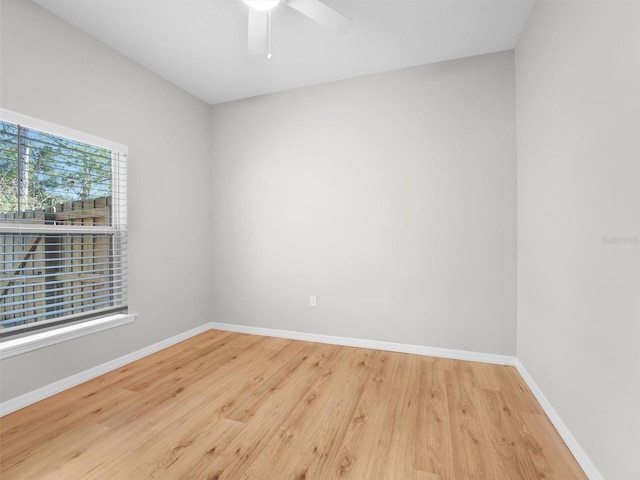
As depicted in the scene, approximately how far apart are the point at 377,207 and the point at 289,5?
168cm

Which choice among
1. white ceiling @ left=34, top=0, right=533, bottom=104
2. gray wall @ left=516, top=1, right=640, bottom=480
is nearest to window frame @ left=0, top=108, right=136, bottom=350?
white ceiling @ left=34, top=0, right=533, bottom=104

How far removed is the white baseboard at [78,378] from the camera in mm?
1793

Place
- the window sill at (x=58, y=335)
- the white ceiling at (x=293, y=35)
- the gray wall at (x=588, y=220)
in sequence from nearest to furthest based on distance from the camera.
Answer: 1. the gray wall at (x=588, y=220)
2. the window sill at (x=58, y=335)
3. the white ceiling at (x=293, y=35)

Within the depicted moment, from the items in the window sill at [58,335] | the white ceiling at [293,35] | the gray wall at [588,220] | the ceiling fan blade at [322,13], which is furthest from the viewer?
the white ceiling at [293,35]

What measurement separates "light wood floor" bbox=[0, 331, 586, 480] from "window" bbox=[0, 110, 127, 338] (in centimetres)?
62

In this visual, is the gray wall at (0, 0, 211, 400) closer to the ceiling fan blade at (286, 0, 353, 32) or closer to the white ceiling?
the white ceiling

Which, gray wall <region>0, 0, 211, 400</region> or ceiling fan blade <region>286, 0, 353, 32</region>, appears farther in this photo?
gray wall <region>0, 0, 211, 400</region>

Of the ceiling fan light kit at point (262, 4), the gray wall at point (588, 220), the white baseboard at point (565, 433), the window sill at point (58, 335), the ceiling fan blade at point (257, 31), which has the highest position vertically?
the ceiling fan light kit at point (262, 4)

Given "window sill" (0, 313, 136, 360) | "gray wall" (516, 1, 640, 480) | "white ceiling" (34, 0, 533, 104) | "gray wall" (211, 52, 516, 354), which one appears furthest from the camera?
"gray wall" (211, 52, 516, 354)

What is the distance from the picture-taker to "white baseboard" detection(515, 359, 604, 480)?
1281 mm

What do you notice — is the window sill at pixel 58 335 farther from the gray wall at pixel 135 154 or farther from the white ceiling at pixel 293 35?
the white ceiling at pixel 293 35

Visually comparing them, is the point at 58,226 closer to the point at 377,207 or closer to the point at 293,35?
the point at 293,35

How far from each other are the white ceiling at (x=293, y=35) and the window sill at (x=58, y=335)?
7.29ft

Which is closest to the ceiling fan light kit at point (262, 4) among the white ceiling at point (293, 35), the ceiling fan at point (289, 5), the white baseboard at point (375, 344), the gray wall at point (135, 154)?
the ceiling fan at point (289, 5)
